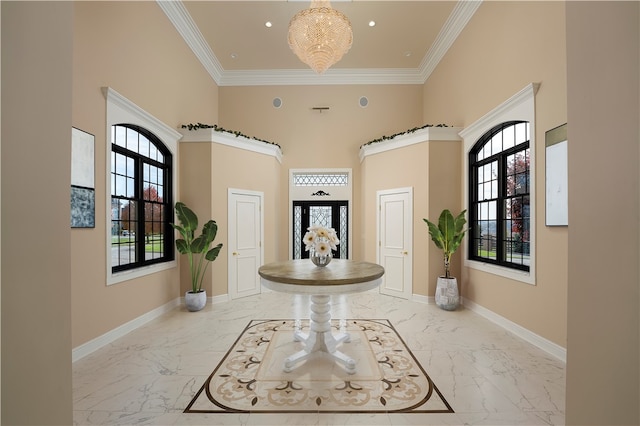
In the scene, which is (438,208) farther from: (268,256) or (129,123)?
(129,123)

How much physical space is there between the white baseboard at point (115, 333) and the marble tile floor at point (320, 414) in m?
0.07

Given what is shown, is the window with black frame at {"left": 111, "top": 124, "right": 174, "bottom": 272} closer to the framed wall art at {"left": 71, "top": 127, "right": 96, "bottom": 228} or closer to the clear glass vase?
the framed wall art at {"left": 71, "top": 127, "right": 96, "bottom": 228}

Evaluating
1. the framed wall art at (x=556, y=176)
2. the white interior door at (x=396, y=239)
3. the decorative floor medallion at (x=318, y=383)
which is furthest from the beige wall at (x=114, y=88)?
the framed wall art at (x=556, y=176)

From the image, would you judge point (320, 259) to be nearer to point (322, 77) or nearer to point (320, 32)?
point (320, 32)

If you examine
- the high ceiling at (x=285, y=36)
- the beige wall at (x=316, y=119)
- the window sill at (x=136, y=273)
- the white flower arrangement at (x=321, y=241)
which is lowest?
the window sill at (x=136, y=273)

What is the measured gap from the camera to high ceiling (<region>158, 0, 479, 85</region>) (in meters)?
4.90

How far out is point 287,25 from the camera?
212 inches

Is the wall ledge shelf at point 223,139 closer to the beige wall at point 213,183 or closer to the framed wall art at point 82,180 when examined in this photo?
the beige wall at point 213,183

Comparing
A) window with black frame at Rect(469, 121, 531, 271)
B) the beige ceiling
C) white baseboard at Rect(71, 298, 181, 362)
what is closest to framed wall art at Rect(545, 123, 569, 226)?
window with black frame at Rect(469, 121, 531, 271)

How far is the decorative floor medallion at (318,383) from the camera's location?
220cm
